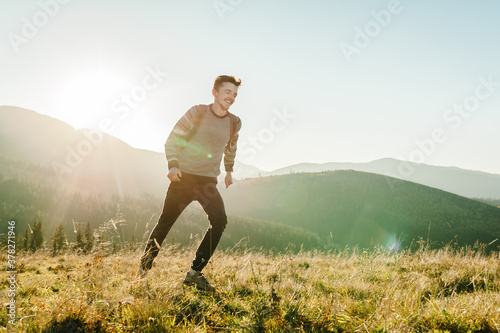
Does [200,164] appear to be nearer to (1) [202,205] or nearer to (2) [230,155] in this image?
(1) [202,205]

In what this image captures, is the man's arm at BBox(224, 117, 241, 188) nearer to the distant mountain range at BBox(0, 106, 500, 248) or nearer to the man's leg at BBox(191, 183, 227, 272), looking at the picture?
the man's leg at BBox(191, 183, 227, 272)

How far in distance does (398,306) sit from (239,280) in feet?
6.00

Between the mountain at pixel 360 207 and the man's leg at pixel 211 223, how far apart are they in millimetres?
78545

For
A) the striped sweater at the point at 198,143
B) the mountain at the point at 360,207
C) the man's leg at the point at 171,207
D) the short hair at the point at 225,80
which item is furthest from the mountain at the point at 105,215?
the short hair at the point at 225,80

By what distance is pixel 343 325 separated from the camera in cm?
230

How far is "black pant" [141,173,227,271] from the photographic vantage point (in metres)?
3.46

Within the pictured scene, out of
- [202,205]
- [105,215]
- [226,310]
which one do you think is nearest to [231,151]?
[202,205]

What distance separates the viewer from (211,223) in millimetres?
3623

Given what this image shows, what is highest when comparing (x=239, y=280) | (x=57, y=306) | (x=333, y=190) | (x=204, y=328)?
(x=57, y=306)

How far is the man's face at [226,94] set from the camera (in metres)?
3.94

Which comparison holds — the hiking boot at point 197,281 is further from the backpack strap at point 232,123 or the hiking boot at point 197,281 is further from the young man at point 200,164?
the backpack strap at point 232,123

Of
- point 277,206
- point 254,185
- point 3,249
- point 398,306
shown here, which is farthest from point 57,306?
point 254,185

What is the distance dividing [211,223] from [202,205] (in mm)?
279

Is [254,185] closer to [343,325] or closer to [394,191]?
[394,191]
